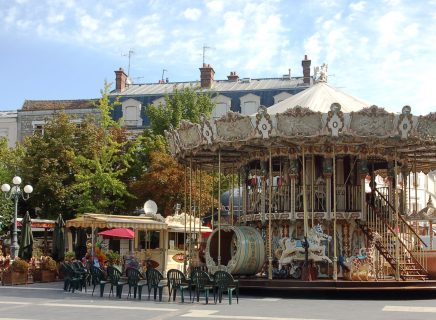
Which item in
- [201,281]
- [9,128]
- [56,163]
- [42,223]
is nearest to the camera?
[201,281]

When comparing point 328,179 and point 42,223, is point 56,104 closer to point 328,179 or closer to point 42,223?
point 42,223

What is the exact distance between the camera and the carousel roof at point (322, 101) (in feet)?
74.3

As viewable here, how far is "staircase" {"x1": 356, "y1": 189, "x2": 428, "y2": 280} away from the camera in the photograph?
21.7 m

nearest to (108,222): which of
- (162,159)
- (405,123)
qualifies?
(162,159)

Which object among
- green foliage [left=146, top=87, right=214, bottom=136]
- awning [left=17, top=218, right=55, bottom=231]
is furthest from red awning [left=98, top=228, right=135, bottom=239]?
green foliage [left=146, top=87, right=214, bottom=136]

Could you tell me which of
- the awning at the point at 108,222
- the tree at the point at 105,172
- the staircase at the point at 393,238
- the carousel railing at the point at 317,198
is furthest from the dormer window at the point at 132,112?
the carousel railing at the point at 317,198

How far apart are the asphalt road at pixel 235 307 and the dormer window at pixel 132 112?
32665 millimetres

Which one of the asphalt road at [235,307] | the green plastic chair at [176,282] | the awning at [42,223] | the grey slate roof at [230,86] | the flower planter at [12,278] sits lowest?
the asphalt road at [235,307]

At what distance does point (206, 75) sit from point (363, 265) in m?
34.6

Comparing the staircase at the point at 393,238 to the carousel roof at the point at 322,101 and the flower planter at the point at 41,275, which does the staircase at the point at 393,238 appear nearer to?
the carousel roof at the point at 322,101

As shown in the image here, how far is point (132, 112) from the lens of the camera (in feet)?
173

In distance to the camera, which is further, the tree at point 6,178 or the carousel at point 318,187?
the tree at point 6,178

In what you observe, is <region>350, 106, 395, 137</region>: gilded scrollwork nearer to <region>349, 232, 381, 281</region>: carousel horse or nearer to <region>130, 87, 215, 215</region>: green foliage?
<region>349, 232, 381, 281</region>: carousel horse

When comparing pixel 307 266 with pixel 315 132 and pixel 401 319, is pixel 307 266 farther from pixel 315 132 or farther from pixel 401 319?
pixel 401 319
